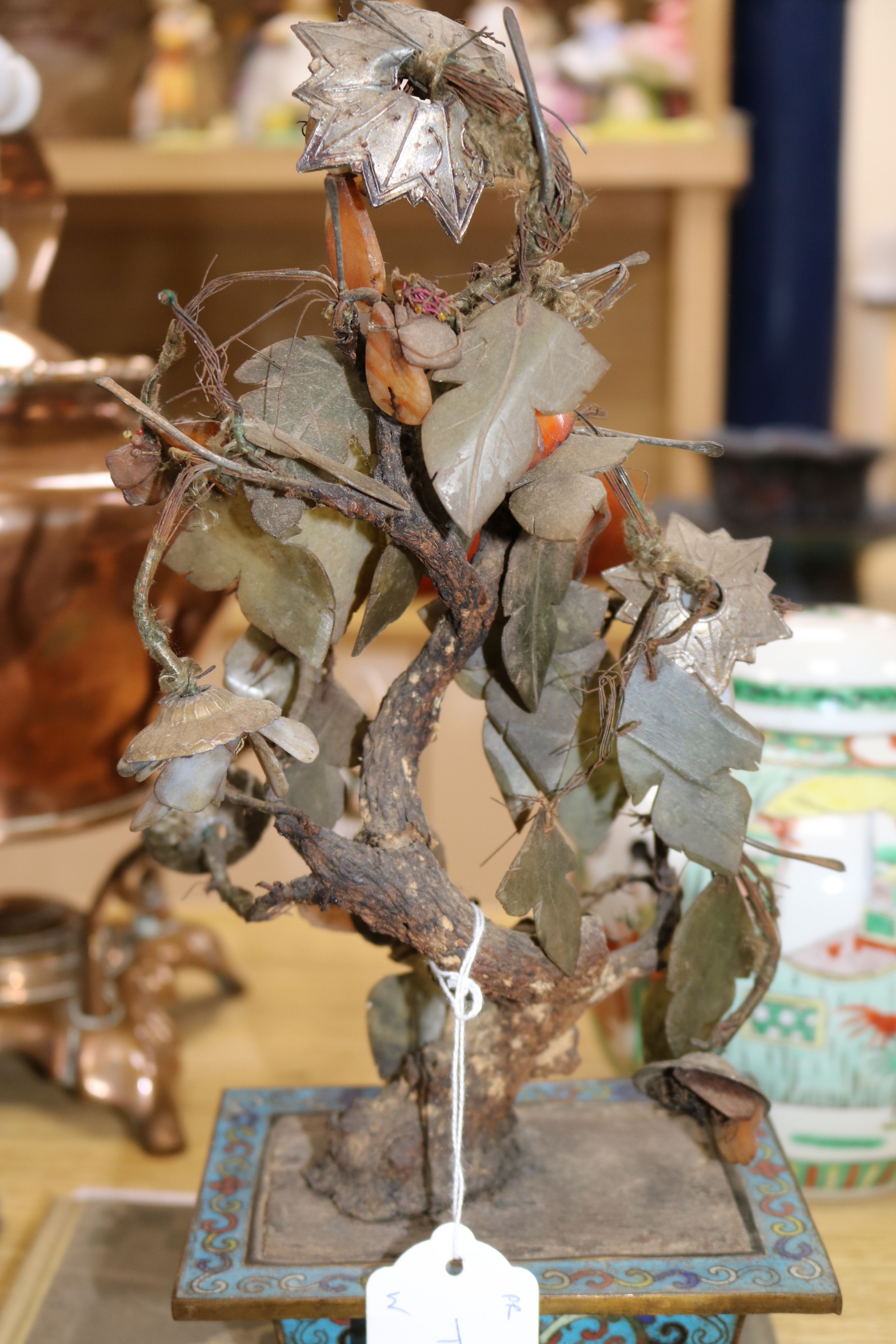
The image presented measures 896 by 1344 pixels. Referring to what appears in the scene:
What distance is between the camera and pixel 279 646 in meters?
0.49

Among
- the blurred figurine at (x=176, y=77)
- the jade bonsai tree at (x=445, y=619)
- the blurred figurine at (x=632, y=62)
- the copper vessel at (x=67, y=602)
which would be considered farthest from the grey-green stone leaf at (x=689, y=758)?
the blurred figurine at (x=176, y=77)

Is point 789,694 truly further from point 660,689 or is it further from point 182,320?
point 182,320

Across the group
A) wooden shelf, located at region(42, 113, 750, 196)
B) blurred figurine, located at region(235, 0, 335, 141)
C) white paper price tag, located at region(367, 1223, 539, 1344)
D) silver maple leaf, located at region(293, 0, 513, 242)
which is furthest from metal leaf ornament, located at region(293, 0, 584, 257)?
blurred figurine, located at region(235, 0, 335, 141)

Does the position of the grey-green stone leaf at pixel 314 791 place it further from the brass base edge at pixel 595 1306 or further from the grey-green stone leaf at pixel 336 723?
the brass base edge at pixel 595 1306

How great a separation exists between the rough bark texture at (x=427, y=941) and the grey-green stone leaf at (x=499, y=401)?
0.04m

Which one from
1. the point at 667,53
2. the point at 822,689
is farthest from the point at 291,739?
the point at 667,53

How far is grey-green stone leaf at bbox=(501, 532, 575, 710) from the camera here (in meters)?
0.45

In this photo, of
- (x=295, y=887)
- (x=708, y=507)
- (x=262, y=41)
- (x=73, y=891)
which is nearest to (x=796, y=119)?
(x=262, y=41)

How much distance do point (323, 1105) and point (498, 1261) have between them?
0.17 metres

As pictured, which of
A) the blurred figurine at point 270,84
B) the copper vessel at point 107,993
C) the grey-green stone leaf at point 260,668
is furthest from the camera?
the blurred figurine at point 270,84

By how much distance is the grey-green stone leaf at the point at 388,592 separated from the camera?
17.1 inches

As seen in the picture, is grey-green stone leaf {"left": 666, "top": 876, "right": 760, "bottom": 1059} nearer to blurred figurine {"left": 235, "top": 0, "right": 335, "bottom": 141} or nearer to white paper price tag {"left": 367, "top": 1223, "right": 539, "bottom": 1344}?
white paper price tag {"left": 367, "top": 1223, "right": 539, "bottom": 1344}

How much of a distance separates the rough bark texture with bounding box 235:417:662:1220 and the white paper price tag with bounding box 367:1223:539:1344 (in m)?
0.07

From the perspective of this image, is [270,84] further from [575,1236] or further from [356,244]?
[575,1236]
